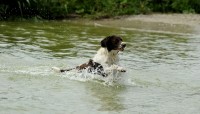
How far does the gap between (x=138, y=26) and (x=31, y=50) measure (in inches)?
239

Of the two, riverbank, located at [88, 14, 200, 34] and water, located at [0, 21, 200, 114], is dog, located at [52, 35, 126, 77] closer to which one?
water, located at [0, 21, 200, 114]

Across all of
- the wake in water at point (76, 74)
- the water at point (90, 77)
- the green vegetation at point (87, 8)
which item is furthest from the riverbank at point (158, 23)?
the wake in water at point (76, 74)

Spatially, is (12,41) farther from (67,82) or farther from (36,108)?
(36,108)

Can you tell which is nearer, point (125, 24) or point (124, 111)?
point (124, 111)

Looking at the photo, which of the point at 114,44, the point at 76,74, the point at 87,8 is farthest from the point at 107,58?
the point at 87,8

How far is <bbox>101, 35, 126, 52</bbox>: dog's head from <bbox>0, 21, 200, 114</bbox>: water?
0.55 meters

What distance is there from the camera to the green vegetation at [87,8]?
17.8 metres

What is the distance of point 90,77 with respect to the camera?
8.56 m

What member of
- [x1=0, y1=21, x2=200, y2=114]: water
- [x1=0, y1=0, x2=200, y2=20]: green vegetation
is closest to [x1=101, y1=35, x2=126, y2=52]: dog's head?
[x1=0, y1=21, x2=200, y2=114]: water

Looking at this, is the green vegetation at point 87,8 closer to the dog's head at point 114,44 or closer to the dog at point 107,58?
the dog at point 107,58

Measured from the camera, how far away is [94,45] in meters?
12.5

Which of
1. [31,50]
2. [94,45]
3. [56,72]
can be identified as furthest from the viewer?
[94,45]

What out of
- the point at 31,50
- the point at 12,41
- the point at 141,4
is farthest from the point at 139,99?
the point at 141,4

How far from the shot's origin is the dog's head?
816cm
